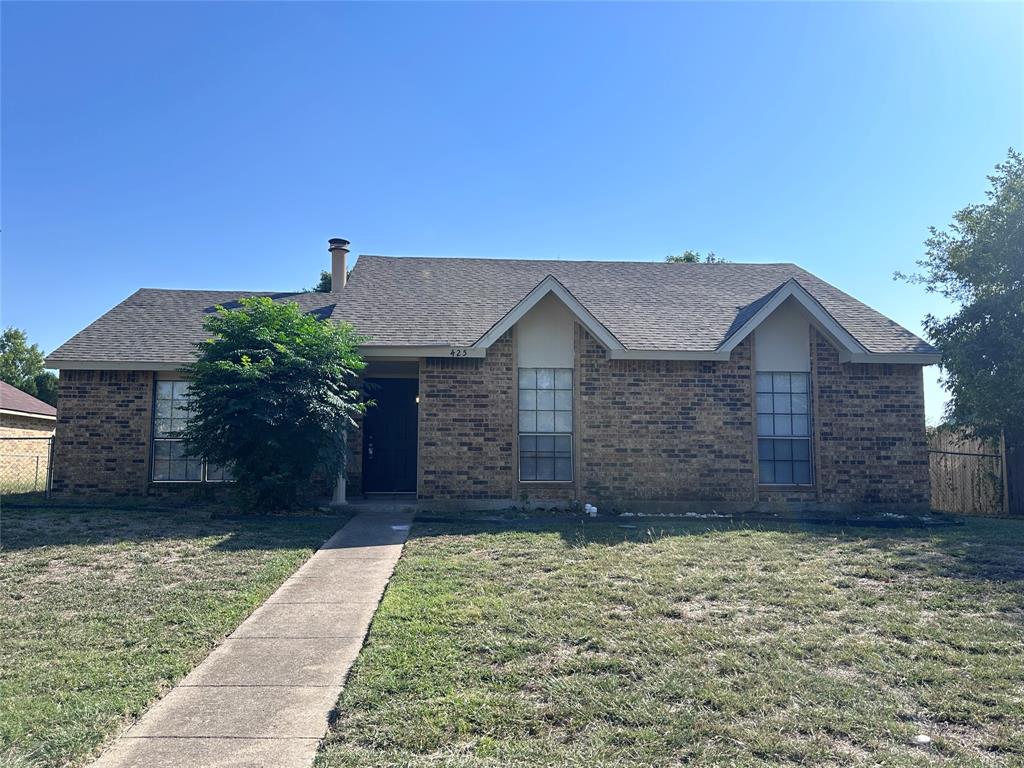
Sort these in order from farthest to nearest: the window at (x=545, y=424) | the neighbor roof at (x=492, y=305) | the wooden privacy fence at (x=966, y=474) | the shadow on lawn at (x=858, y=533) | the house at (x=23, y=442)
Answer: the house at (x=23, y=442), the wooden privacy fence at (x=966, y=474), the neighbor roof at (x=492, y=305), the window at (x=545, y=424), the shadow on lawn at (x=858, y=533)

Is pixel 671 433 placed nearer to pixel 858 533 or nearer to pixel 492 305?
pixel 858 533

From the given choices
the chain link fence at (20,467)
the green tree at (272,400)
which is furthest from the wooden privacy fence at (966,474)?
the chain link fence at (20,467)

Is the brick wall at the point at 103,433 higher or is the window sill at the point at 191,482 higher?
the brick wall at the point at 103,433

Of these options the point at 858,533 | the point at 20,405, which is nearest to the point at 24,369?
the point at 20,405

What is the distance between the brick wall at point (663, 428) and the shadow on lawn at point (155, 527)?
4.46m

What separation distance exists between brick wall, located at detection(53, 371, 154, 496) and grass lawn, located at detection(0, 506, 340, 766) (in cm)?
194

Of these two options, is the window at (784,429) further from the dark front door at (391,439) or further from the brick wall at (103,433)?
the brick wall at (103,433)

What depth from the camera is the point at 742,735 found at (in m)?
3.62

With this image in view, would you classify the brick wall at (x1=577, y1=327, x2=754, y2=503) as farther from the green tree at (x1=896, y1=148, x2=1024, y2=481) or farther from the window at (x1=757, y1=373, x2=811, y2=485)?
the green tree at (x1=896, y1=148, x2=1024, y2=481)

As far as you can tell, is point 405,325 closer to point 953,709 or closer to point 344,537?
point 344,537

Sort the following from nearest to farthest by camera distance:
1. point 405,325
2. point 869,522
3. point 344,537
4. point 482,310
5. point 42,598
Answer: point 42,598 < point 344,537 < point 869,522 < point 405,325 < point 482,310

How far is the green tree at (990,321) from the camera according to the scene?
12.9 meters

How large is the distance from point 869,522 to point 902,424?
2.56m

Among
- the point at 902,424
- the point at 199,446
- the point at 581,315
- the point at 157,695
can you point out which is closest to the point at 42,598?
the point at 157,695
